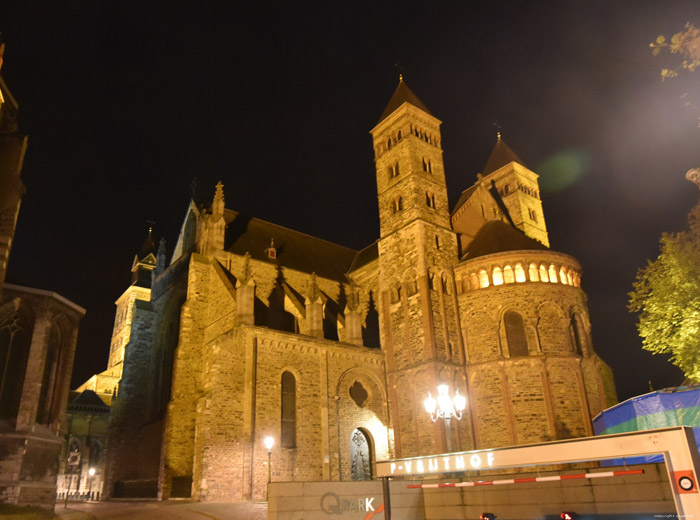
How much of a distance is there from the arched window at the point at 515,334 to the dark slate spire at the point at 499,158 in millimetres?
17876

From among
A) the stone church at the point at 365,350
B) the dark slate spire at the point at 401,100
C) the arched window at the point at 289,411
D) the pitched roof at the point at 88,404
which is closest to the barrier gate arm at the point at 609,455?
the stone church at the point at 365,350

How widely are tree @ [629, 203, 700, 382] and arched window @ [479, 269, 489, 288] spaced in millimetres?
8819

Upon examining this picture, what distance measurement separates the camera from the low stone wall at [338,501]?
38.1ft

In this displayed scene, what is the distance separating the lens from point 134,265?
212ft

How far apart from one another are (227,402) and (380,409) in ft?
30.6

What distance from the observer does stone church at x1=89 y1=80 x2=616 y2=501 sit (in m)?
25.8

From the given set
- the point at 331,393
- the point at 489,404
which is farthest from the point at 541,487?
the point at 331,393

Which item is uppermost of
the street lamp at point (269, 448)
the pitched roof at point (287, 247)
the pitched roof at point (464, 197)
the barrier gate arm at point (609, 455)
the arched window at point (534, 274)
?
the pitched roof at point (464, 197)

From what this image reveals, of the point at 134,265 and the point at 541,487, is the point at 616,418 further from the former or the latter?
the point at 134,265

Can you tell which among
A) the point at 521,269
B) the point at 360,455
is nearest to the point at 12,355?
the point at 360,455

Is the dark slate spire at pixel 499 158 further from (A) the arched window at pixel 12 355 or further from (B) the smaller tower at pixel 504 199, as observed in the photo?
(A) the arched window at pixel 12 355

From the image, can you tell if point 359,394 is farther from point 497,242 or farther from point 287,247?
point 287,247

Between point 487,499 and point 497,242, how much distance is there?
69.6 feet

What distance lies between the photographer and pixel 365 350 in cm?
3056
